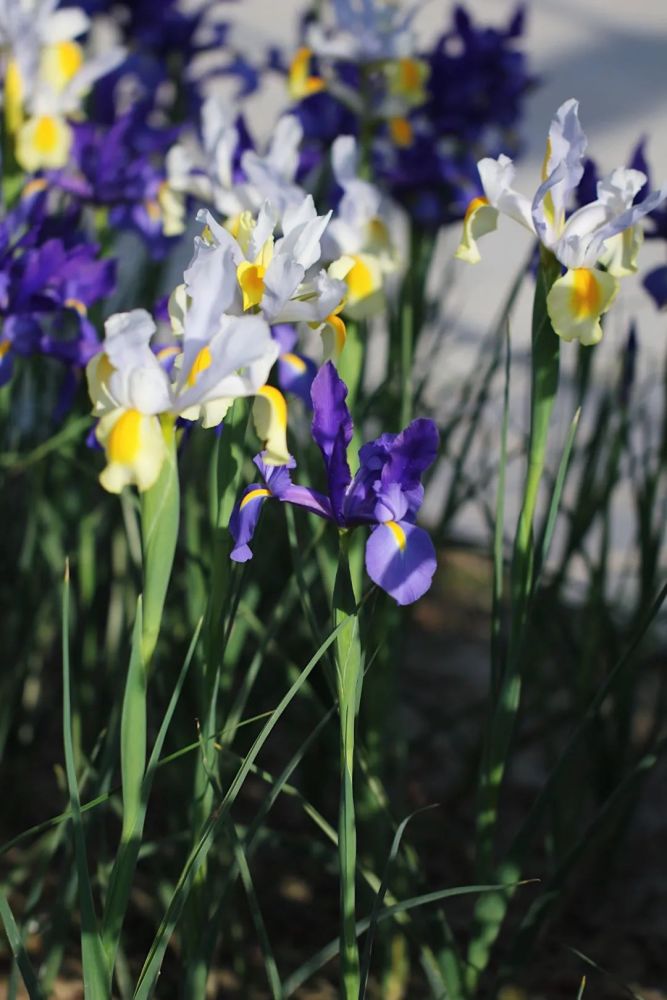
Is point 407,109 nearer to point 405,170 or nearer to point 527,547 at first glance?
point 405,170

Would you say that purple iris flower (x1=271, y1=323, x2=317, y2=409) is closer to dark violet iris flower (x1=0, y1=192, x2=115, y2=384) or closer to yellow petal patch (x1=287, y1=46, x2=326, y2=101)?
dark violet iris flower (x1=0, y1=192, x2=115, y2=384)

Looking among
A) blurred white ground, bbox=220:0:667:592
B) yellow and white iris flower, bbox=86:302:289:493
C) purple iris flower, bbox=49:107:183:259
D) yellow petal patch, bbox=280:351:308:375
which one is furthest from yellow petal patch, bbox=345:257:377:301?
blurred white ground, bbox=220:0:667:592

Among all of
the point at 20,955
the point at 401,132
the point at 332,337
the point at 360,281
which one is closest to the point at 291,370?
the point at 360,281

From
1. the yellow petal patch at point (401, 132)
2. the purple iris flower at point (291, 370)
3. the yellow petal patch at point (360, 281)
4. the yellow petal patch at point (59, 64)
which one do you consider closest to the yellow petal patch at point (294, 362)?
the purple iris flower at point (291, 370)

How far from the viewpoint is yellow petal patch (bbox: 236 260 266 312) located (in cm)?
77

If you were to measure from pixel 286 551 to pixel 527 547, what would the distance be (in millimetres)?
797

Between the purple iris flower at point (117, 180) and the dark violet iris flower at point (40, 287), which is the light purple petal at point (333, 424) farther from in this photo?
the purple iris flower at point (117, 180)

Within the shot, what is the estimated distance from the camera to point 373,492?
0.72 meters

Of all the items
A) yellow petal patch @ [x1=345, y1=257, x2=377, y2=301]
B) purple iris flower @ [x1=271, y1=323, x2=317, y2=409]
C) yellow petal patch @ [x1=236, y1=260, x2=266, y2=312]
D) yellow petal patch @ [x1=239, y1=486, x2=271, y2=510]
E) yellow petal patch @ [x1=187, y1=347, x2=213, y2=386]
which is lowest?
purple iris flower @ [x1=271, y1=323, x2=317, y2=409]

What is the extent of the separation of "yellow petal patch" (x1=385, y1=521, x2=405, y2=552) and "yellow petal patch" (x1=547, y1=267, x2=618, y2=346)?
21 centimetres

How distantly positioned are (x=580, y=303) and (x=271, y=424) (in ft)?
0.83

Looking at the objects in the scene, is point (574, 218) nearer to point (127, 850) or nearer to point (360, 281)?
point (360, 281)

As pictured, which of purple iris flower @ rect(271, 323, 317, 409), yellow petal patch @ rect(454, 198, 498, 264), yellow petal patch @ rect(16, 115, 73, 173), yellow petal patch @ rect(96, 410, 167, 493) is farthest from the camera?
yellow petal patch @ rect(16, 115, 73, 173)

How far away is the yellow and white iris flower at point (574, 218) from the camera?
2.63 ft
